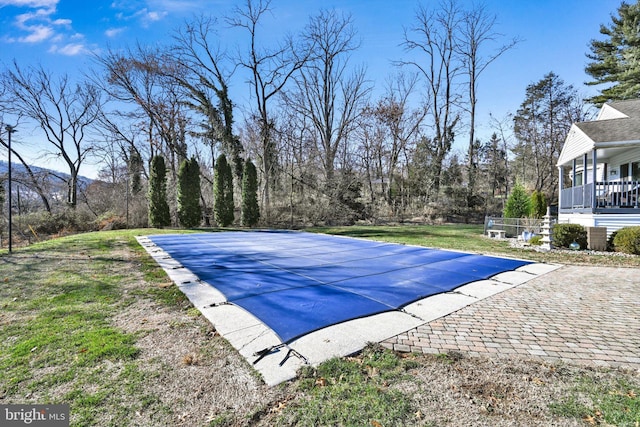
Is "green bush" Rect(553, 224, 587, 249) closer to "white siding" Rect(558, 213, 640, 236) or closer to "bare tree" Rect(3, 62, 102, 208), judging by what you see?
"white siding" Rect(558, 213, 640, 236)

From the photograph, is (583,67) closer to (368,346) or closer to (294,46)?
(294,46)

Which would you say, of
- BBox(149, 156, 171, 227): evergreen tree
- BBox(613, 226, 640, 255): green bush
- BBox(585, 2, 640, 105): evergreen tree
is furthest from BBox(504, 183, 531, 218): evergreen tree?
BBox(149, 156, 171, 227): evergreen tree

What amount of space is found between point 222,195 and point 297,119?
29.9 ft

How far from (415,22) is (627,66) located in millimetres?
13708

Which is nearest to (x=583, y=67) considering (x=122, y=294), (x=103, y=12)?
(x=103, y=12)

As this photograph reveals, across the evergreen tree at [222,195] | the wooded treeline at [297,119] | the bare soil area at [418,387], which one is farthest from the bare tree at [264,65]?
the bare soil area at [418,387]

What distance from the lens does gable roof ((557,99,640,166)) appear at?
29.4 ft

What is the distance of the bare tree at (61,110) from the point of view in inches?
824

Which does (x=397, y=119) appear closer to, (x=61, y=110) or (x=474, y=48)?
(x=474, y=48)

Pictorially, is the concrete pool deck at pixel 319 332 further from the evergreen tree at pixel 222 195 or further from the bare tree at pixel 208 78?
the bare tree at pixel 208 78

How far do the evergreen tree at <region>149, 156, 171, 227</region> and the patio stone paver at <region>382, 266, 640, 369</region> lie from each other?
15.4 meters

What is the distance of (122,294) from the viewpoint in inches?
170

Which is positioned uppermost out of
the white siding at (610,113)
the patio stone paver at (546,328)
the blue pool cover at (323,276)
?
the white siding at (610,113)

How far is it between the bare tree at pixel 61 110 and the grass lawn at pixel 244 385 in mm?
23100
